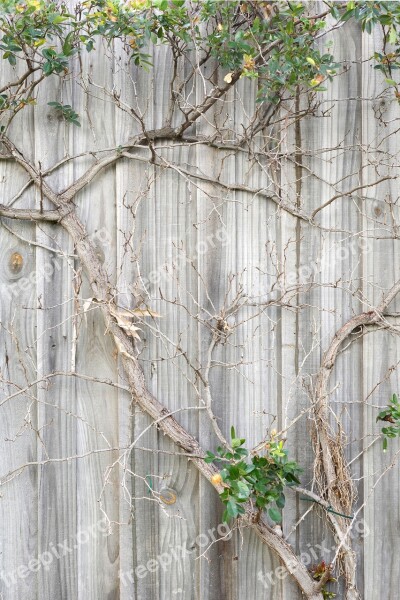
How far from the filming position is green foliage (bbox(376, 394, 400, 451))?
5.86ft

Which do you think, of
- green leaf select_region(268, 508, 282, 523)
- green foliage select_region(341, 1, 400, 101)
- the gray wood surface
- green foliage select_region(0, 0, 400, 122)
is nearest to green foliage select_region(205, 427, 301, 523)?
green leaf select_region(268, 508, 282, 523)

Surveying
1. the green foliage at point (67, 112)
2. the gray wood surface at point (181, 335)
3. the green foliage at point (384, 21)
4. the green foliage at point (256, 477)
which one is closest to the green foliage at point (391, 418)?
the gray wood surface at point (181, 335)

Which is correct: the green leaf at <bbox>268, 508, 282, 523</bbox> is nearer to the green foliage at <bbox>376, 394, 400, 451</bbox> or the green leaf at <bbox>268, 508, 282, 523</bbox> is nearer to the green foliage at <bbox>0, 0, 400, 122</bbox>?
the green foliage at <bbox>376, 394, 400, 451</bbox>

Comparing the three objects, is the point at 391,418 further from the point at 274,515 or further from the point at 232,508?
the point at 232,508

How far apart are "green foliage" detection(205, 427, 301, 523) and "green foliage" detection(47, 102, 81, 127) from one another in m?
1.06

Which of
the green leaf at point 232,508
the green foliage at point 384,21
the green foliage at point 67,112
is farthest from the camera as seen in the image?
the green foliage at point 67,112

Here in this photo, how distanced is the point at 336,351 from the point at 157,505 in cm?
73

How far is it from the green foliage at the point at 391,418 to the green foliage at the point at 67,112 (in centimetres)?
128

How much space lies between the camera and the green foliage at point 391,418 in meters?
1.79

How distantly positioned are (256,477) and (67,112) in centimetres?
123

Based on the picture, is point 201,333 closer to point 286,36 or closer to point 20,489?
point 20,489

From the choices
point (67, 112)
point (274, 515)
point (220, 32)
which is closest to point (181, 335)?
point (274, 515)

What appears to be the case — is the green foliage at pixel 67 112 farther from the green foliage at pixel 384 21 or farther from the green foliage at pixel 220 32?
the green foliage at pixel 384 21

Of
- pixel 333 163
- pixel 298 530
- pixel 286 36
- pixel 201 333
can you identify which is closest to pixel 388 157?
pixel 333 163
